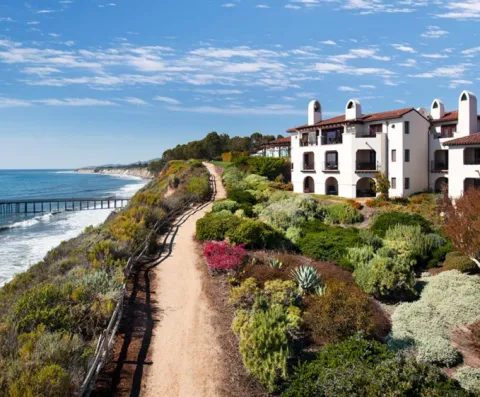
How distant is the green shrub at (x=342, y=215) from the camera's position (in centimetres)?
2881

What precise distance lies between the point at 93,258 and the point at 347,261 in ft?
36.1

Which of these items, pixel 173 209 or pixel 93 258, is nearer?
pixel 93 258

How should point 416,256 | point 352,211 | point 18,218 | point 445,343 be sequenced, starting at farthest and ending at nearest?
point 18,218 < point 352,211 < point 416,256 < point 445,343

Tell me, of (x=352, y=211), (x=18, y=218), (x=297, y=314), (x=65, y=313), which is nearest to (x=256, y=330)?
(x=297, y=314)

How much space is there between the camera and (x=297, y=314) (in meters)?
12.2

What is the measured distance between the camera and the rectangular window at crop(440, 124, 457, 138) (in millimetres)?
37713

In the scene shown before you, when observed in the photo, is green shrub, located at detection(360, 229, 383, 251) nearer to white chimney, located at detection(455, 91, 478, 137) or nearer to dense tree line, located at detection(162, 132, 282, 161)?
white chimney, located at detection(455, 91, 478, 137)

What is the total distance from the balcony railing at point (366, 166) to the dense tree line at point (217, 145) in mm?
64444

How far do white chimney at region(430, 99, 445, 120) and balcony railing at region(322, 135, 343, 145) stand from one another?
9.77 metres

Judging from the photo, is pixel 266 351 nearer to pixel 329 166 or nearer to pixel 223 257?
pixel 223 257

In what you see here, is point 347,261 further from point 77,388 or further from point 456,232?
point 77,388

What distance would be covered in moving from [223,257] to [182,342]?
5.05 meters

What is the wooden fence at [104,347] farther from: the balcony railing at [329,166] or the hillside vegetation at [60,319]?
the balcony railing at [329,166]

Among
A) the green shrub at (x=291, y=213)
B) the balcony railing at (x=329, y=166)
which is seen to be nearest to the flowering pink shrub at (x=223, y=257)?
the green shrub at (x=291, y=213)
